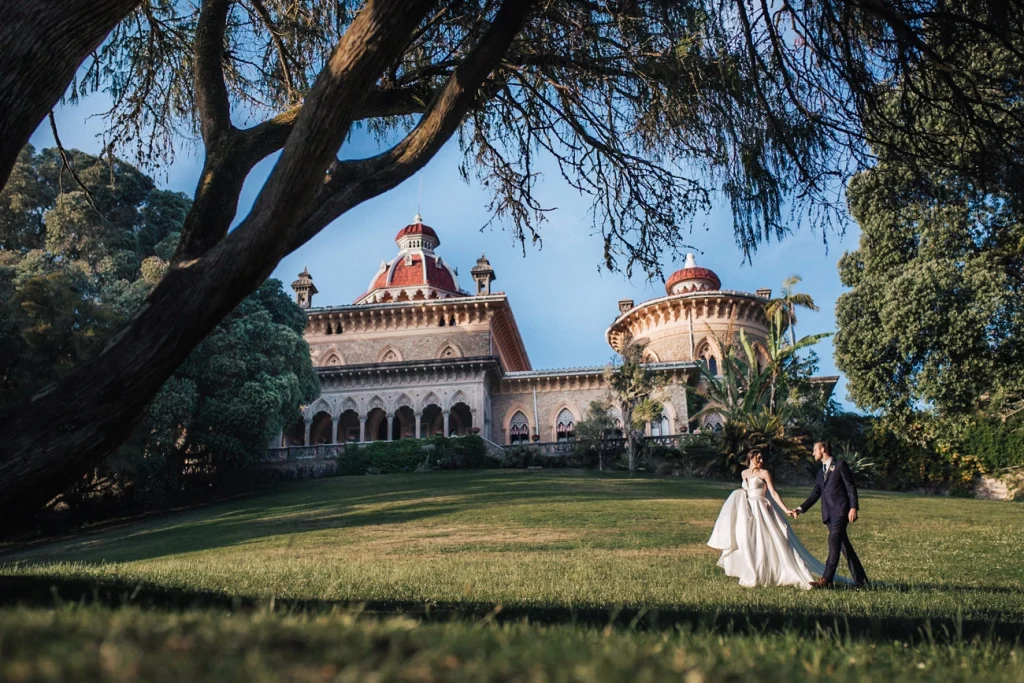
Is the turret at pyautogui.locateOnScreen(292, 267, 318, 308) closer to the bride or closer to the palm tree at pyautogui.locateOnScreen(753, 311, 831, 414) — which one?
the palm tree at pyautogui.locateOnScreen(753, 311, 831, 414)

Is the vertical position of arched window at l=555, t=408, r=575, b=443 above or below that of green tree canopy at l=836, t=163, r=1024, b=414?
below

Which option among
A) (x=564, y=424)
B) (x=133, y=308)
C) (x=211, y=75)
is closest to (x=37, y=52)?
(x=211, y=75)

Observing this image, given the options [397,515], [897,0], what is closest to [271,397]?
[397,515]

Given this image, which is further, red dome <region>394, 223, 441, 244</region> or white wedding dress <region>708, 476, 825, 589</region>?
red dome <region>394, 223, 441, 244</region>

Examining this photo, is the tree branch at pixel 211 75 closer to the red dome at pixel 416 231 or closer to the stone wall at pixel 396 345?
the stone wall at pixel 396 345

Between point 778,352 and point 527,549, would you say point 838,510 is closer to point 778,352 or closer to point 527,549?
point 527,549

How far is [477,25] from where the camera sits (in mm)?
6512

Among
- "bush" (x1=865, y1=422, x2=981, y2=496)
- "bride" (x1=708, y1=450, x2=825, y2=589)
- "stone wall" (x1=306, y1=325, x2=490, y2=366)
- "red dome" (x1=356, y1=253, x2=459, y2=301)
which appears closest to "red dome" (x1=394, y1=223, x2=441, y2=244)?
"red dome" (x1=356, y1=253, x2=459, y2=301)

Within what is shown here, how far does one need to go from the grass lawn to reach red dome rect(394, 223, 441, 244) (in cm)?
3278

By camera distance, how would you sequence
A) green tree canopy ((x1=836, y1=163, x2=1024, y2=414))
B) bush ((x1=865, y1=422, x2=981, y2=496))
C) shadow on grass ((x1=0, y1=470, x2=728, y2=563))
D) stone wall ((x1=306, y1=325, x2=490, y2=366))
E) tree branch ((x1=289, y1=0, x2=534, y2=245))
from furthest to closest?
stone wall ((x1=306, y1=325, x2=490, y2=366))
bush ((x1=865, y1=422, x2=981, y2=496))
green tree canopy ((x1=836, y1=163, x2=1024, y2=414))
shadow on grass ((x1=0, y1=470, x2=728, y2=563))
tree branch ((x1=289, y1=0, x2=534, y2=245))

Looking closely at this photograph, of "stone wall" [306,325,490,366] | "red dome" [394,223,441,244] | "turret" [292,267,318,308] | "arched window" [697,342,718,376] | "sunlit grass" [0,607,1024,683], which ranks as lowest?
"sunlit grass" [0,607,1024,683]

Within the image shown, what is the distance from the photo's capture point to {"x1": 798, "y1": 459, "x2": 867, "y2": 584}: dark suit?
7.95 m

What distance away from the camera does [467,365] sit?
3988 cm

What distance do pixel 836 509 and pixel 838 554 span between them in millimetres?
484
